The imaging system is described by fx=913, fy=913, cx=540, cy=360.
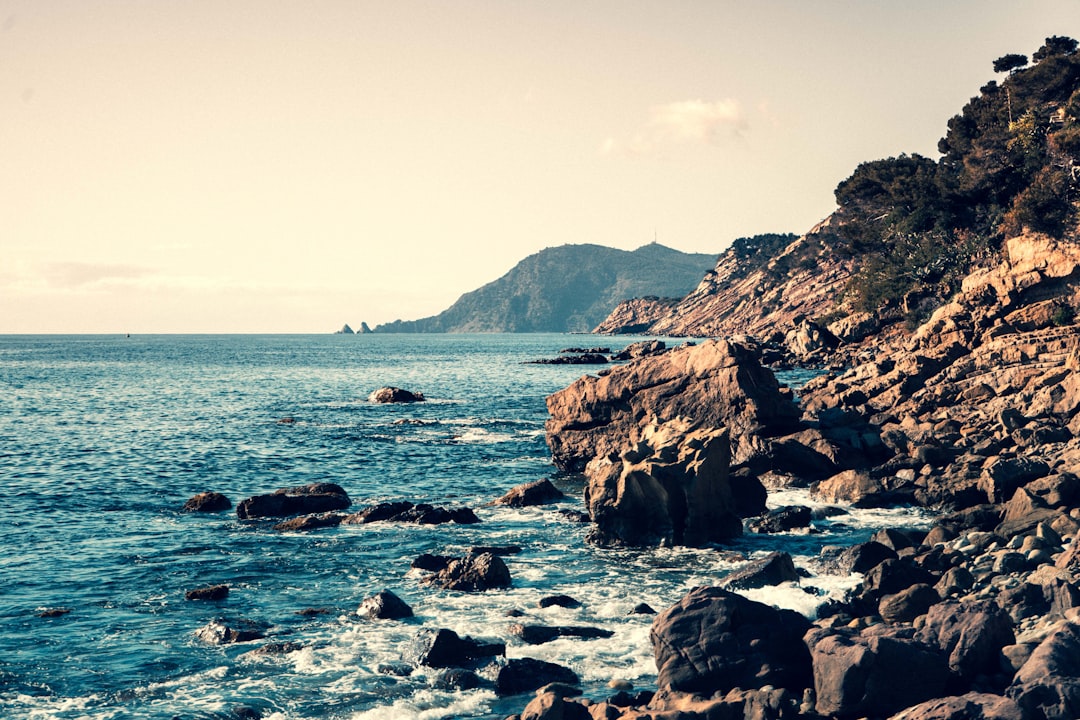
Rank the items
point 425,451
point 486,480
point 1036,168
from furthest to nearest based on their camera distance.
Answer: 1. point 1036,168
2. point 425,451
3. point 486,480

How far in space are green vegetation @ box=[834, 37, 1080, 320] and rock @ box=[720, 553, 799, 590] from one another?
51603 millimetres

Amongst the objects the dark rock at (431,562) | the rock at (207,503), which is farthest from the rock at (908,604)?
the rock at (207,503)

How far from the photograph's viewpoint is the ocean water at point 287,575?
71.7 ft

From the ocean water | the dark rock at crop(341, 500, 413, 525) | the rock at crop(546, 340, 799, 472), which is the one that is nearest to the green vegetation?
the rock at crop(546, 340, 799, 472)

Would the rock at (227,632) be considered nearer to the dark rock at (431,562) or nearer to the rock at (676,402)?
the dark rock at (431,562)

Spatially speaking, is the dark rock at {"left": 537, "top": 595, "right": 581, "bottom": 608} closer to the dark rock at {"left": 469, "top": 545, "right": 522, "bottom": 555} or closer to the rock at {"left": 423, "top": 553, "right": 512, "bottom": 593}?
the rock at {"left": 423, "top": 553, "right": 512, "bottom": 593}

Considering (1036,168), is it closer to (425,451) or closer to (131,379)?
(425,451)

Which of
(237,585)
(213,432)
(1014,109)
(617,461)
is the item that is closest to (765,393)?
(617,461)

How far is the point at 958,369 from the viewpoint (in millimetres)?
56594

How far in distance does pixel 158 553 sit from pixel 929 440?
119ft

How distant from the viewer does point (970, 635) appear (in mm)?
19594

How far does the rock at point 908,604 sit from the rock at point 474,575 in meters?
11.6

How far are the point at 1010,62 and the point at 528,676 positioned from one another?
4022 inches

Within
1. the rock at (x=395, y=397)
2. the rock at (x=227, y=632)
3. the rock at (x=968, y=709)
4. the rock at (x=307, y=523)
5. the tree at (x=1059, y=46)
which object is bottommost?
the rock at (x=227, y=632)
